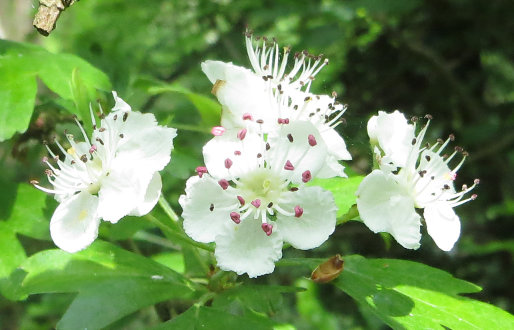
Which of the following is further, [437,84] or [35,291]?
[437,84]

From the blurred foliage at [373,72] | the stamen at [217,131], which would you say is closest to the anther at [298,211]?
the stamen at [217,131]

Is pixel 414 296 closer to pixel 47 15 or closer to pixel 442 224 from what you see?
pixel 442 224

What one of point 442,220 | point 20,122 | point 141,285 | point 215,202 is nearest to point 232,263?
point 215,202

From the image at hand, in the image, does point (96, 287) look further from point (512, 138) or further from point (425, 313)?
point (512, 138)

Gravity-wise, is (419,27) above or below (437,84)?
above

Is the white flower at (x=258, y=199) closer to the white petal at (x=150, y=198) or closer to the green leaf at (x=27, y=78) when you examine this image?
the white petal at (x=150, y=198)

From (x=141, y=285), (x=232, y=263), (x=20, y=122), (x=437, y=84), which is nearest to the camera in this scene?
(x=232, y=263)

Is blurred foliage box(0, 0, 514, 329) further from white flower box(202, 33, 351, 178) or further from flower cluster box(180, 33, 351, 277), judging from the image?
flower cluster box(180, 33, 351, 277)
